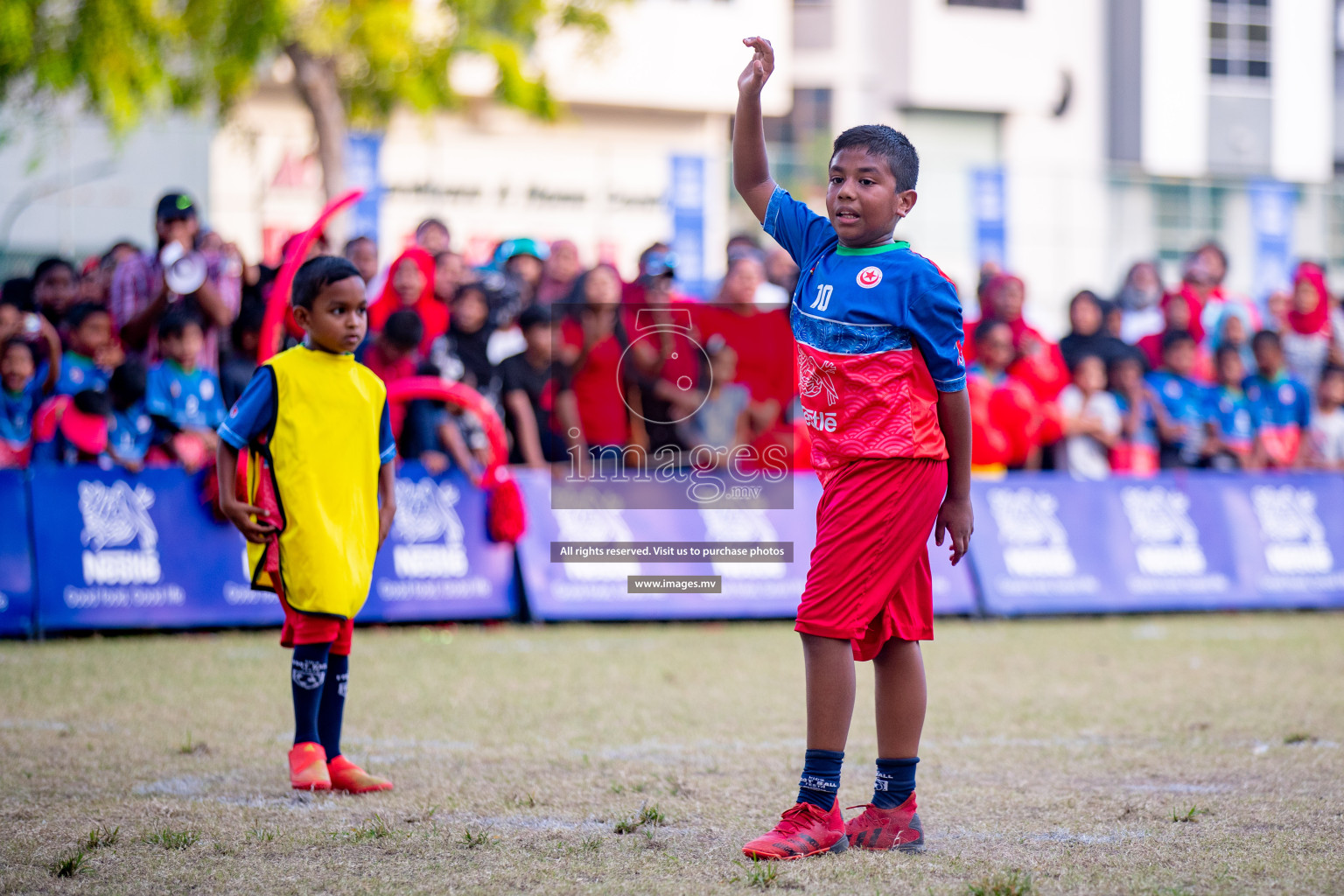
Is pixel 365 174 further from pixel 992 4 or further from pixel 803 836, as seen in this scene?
pixel 992 4

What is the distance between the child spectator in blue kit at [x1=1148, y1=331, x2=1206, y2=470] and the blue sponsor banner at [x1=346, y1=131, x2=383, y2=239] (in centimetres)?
861

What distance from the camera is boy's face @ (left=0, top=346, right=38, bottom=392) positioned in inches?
358

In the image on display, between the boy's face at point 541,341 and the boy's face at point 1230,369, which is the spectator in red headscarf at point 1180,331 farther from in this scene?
the boy's face at point 541,341

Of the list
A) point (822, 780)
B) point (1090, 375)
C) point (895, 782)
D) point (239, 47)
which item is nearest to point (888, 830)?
point (895, 782)

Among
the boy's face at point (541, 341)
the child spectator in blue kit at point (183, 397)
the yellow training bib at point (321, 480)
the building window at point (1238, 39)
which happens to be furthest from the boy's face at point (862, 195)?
the building window at point (1238, 39)

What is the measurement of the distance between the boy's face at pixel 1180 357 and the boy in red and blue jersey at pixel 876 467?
7.99 meters

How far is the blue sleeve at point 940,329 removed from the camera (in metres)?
3.96

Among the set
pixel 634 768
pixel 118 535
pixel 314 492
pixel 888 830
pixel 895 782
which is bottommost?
pixel 634 768

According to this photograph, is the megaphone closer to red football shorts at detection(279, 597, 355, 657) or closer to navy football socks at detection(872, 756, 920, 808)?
red football shorts at detection(279, 597, 355, 657)

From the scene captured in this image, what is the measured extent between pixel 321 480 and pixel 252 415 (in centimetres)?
31

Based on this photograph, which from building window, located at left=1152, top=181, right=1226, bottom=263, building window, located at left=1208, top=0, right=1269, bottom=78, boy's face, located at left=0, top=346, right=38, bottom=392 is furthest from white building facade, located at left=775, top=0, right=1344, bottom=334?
boy's face, located at left=0, top=346, right=38, bottom=392

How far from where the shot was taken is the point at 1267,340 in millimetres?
11789

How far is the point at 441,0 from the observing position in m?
16.5

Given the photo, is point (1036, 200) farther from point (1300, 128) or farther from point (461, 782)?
point (1300, 128)
